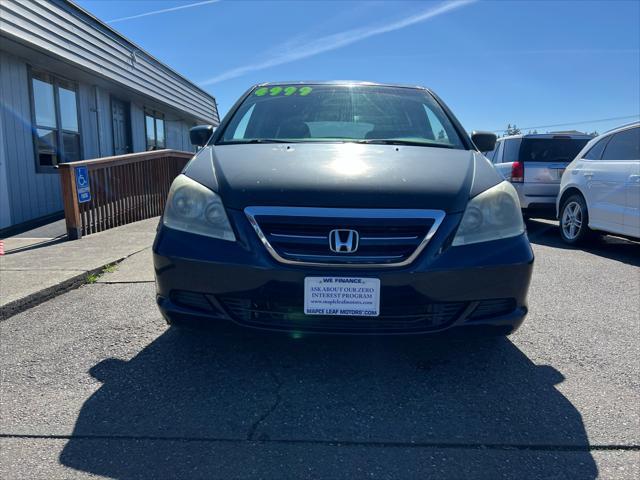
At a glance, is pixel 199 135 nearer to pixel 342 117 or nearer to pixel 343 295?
pixel 342 117

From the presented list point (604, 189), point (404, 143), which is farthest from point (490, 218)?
point (604, 189)

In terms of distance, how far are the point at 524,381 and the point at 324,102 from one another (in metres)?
2.34

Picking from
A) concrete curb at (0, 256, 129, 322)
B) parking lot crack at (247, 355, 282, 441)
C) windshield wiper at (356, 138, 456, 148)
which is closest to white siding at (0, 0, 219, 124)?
concrete curb at (0, 256, 129, 322)

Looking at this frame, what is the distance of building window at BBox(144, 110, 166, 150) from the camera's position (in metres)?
14.1

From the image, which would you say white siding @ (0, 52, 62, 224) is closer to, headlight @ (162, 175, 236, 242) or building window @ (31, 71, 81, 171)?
building window @ (31, 71, 81, 171)

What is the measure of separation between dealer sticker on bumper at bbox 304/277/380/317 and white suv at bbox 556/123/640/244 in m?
4.87

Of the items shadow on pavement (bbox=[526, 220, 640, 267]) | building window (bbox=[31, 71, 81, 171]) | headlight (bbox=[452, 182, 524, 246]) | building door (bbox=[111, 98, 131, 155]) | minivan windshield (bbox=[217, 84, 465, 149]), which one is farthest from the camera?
building door (bbox=[111, 98, 131, 155])

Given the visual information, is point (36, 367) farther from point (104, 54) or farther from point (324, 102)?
point (104, 54)

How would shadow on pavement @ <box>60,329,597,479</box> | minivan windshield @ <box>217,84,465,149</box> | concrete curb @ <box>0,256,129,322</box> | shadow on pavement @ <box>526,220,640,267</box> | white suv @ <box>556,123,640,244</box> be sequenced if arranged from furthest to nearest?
shadow on pavement @ <box>526,220,640,267</box> → white suv @ <box>556,123,640,244</box> → concrete curb @ <box>0,256,129,322</box> → minivan windshield @ <box>217,84,465,149</box> → shadow on pavement @ <box>60,329,597,479</box>

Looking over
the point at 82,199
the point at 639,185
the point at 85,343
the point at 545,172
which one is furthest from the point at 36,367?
the point at 545,172

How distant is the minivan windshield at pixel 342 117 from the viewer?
3.42 metres

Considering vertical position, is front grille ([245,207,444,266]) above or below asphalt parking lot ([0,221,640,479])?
above

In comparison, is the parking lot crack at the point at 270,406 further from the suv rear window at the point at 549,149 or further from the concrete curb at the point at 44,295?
the suv rear window at the point at 549,149

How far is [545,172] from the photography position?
8070 millimetres
